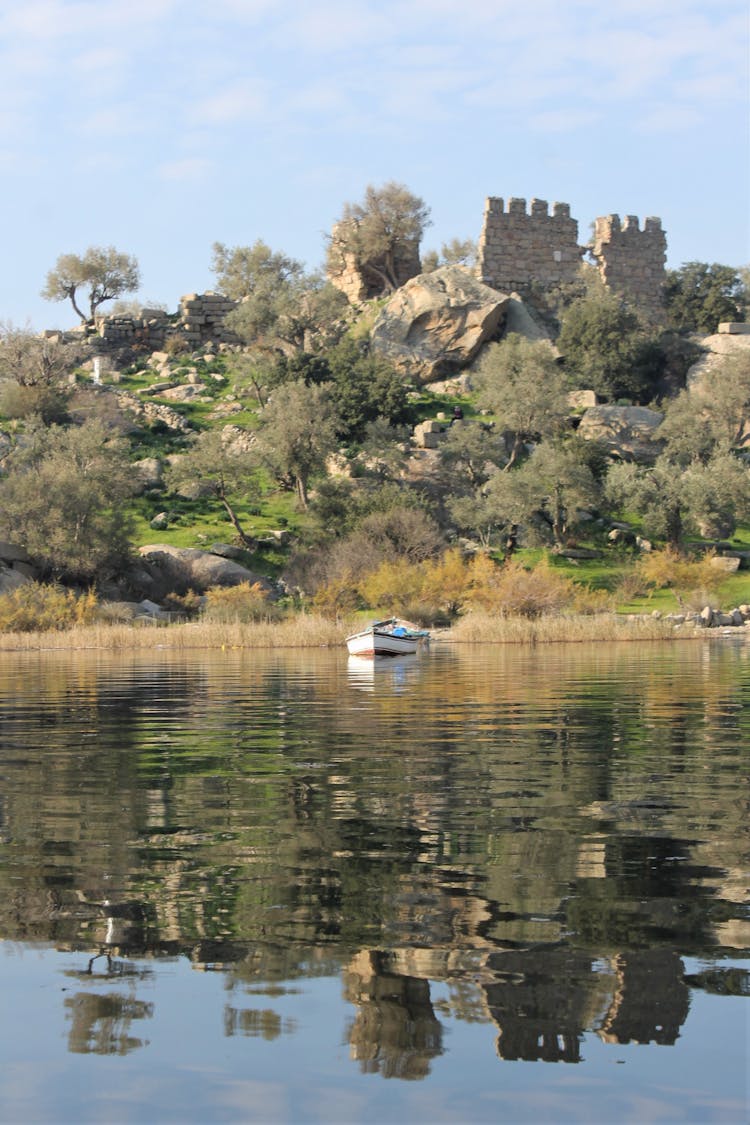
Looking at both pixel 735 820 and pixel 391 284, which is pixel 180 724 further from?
pixel 391 284

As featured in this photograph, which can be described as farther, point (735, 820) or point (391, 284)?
point (391, 284)

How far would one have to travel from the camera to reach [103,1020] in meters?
4.74

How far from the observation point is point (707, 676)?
2277 cm

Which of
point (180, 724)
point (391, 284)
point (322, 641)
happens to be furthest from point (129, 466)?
point (180, 724)

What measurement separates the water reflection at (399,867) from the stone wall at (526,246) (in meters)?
61.8

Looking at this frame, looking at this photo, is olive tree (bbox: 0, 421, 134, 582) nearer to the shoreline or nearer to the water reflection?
the shoreline

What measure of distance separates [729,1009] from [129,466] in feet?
172

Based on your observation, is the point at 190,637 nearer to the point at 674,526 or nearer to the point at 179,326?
the point at 674,526

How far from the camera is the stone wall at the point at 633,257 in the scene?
7769 cm

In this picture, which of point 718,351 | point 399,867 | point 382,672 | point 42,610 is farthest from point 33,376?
point 399,867

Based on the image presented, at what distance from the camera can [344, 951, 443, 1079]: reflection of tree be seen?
4.36 m

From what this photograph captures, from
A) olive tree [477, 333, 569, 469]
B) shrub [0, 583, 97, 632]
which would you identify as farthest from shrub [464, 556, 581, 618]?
olive tree [477, 333, 569, 469]

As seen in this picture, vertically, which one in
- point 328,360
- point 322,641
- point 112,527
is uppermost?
point 328,360

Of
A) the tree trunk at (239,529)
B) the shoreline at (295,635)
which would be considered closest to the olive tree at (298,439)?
the tree trunk at (239,529)
